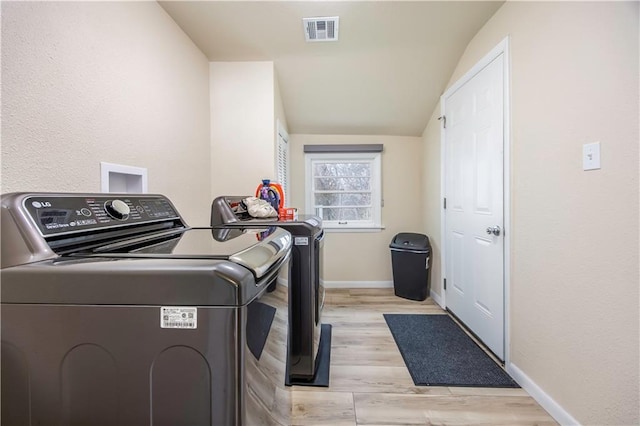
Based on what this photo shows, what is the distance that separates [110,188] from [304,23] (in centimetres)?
165

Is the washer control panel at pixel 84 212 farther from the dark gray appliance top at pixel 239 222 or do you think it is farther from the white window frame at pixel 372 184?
the white window frame at pixel 372 184

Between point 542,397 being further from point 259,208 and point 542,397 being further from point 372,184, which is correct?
point 372,184

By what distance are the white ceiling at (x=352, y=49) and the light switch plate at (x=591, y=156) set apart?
1286 millimetres

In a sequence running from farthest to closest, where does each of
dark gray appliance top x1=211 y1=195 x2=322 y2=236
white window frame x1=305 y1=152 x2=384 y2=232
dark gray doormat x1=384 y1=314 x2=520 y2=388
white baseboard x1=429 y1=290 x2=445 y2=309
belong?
white window frame x1=305 y1=152 x2=384 y2=232, white baseboard x1=429 y1=290 x2=445 y2=309, dark gray doormat x1=384 y1=314 x2=520 y2=388, dark gray appliance top x1=211 y1=195 x2=322 y2=236

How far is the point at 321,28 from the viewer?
84.3 inches

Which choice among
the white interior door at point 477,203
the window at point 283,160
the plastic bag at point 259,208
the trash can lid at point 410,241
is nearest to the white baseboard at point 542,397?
the white interior door at point 477,203

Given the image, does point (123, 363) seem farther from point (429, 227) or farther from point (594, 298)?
point (429, 227)

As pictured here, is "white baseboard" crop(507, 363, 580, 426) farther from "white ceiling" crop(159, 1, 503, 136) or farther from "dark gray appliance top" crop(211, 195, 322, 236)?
"white ceiling" crop(159, 1, 503, 136)

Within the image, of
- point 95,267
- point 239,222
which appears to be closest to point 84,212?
point 95,267

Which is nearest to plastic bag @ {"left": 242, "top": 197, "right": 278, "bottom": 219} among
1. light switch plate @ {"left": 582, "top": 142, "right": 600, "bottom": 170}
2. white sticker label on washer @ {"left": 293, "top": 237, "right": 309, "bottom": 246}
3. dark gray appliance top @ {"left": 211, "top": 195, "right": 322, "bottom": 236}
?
dark gray appliance top @ {"left": 211, "top": 195, "right": 322, "bottom": 236}

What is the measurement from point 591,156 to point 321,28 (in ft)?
5.93

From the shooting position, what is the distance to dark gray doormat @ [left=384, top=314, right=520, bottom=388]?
1816 mm

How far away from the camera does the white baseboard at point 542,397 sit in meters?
1.44

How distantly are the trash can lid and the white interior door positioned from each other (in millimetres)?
359
